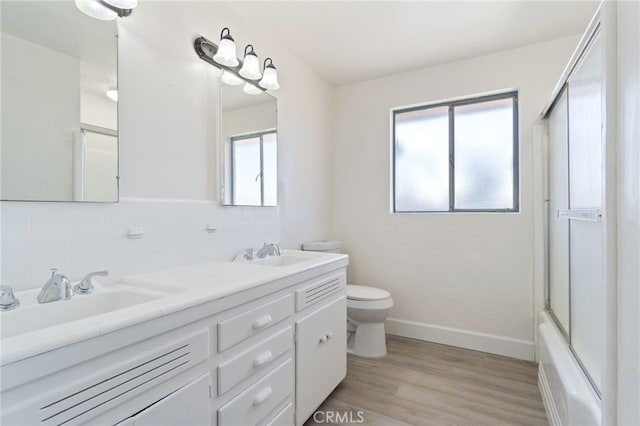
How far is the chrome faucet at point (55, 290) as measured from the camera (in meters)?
0.95

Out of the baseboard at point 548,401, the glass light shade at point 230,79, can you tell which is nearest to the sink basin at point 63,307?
the glass light shade at point 230,79

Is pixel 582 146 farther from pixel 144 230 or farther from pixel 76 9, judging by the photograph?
pixel 76 9

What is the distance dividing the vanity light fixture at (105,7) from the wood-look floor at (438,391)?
2141mm

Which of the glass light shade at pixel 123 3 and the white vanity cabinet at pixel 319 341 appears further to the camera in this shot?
the white vanity cabinet at pixel 319 341

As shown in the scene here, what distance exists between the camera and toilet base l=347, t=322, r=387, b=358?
7.76ft

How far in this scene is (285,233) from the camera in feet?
7.86

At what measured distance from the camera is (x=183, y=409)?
0.92 meters

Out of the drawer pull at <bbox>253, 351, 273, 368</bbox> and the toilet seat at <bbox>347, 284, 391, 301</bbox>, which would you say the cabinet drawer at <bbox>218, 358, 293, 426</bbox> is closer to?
the drawer pull at <bbox>253, 351, 273, 368</bbox>

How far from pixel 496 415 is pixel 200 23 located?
272 cm

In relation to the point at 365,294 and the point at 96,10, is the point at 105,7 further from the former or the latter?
the point at 365,294

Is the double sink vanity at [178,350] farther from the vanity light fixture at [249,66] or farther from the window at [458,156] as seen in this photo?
the window at [458,156]

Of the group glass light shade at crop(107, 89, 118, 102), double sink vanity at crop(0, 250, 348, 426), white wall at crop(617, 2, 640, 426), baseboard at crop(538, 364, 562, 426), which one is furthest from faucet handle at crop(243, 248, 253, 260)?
baseboard at crop(538, 364, 562, 426)

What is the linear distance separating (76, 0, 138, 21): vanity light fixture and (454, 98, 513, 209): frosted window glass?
2.43 metres

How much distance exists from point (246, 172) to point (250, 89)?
542 millimetres
